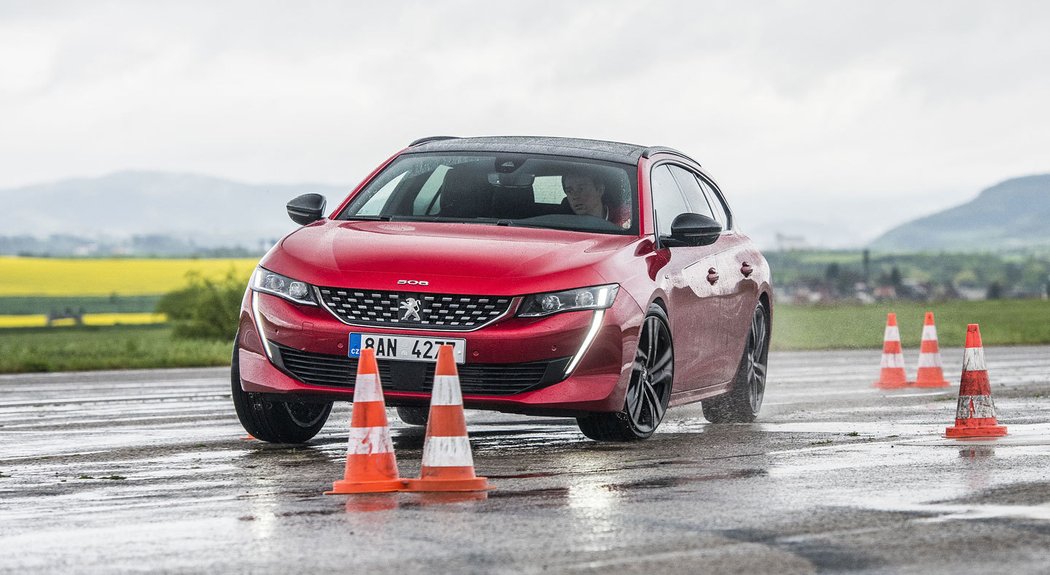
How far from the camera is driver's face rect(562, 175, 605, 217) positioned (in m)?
10.8

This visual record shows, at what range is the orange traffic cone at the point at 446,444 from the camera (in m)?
7.92

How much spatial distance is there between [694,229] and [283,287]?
2439mm

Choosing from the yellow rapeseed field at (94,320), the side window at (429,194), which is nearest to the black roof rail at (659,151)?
the side window at (429,194)

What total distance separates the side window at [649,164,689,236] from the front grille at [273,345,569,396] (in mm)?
1682

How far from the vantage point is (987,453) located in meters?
9.33

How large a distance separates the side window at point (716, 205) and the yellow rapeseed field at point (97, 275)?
198 feet

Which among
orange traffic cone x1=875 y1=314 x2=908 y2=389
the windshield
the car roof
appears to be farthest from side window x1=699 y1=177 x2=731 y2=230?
orange traffic cone x1=875 y1=314 x2=908 y2=389

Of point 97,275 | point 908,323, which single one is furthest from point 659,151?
point 97,275

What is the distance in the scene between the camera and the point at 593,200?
10.8 metres

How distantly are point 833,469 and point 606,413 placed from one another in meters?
1.70

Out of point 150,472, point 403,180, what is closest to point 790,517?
point 150,472

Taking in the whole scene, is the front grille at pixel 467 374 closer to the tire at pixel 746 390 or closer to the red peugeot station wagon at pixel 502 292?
the red peugeot station wagon at pixel 502 292

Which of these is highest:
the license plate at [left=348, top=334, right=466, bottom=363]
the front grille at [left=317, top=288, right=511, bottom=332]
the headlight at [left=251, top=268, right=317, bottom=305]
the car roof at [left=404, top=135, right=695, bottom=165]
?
the car roof at [left=404, top=135, right=695, bottom=165]

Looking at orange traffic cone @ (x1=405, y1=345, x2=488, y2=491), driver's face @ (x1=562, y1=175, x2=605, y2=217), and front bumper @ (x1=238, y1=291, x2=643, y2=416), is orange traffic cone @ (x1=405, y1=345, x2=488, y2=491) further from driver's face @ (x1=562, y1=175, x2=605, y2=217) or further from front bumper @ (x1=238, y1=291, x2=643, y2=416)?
driver's face @ (x1=562, y1=175, x2=605, y2=217)
